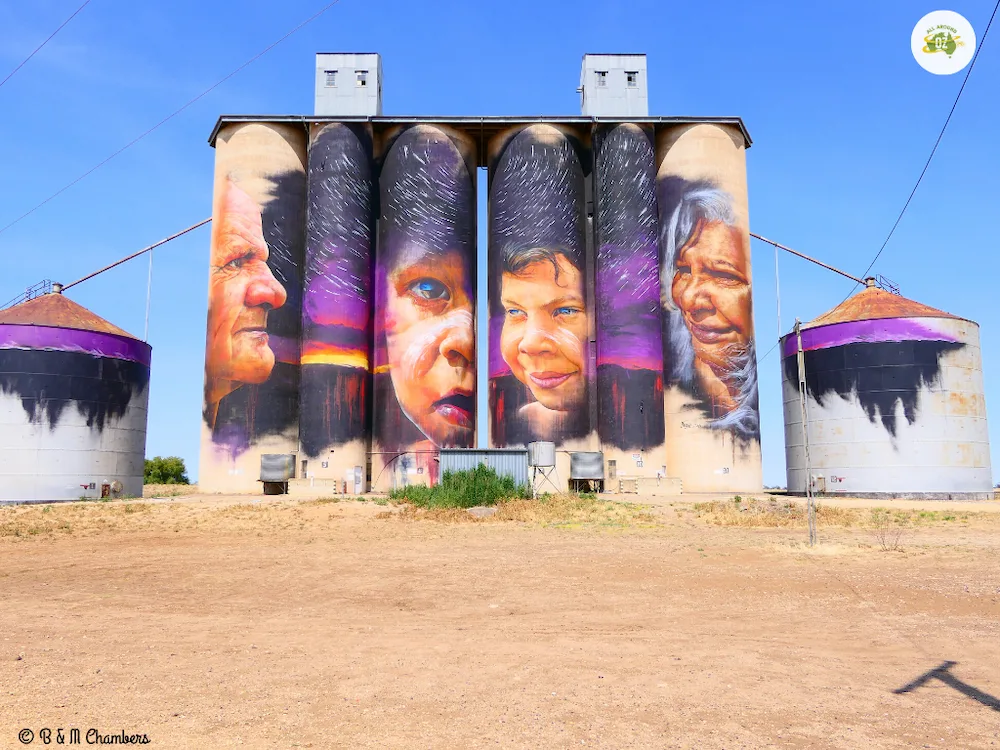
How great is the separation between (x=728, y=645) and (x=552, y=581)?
5.54 meters

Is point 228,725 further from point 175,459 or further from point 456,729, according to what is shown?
point 175,459

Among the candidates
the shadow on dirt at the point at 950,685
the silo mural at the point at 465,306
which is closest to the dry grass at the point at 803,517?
the shadow on dirt at the point at 950,685

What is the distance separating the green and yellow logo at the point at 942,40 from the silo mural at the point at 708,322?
35.2 metres

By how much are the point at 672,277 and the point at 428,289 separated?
16766 millimetres

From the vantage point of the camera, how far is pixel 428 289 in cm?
5228

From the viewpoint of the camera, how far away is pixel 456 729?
23.7ft

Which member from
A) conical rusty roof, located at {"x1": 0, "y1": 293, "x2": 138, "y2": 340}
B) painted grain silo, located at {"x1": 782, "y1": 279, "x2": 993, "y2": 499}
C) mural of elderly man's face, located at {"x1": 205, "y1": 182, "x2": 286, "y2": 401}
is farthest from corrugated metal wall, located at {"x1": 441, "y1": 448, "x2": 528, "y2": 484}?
conical rusty roof, located at {"x1": 0, "y1": 293, "x2": 138, "y2": 340}

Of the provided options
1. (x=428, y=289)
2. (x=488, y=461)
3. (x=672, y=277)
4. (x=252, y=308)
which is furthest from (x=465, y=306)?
(x=488, y=461)

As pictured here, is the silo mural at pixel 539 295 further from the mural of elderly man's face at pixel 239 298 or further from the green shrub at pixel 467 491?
the mural of elderly man's face at pixel 239 298

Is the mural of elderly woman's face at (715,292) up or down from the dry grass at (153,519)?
up

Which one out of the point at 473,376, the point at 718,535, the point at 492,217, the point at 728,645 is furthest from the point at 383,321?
the point at 728,645

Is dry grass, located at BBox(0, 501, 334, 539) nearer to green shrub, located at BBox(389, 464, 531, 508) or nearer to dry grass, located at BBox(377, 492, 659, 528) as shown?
dry grass, located at BBox(377, 492, 659, 528)

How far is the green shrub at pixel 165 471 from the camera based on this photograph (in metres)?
79.5

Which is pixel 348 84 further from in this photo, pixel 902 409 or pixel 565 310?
pixel 902 409
